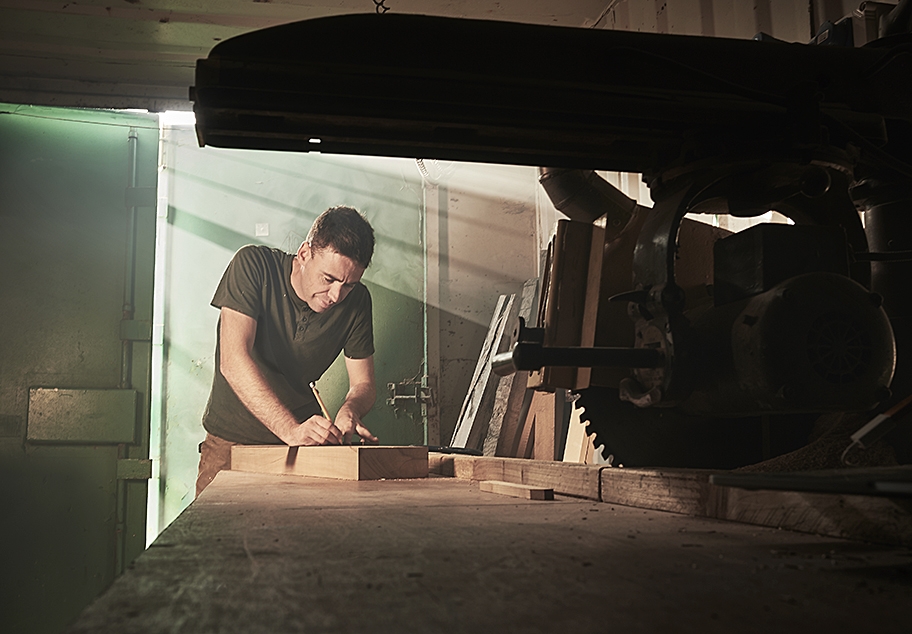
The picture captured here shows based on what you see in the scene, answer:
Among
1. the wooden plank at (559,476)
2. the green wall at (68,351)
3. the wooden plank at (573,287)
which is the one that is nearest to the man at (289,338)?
the green wall at (68,351)

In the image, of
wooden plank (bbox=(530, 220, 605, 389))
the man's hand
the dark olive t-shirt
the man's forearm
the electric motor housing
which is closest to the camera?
the electric motor housing

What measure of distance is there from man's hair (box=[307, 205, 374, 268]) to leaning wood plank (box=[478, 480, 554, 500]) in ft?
11.0

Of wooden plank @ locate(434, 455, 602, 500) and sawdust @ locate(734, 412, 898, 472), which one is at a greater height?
sawdust @ locate(734, 412, 898, 472)

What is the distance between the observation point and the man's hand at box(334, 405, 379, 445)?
3816mm

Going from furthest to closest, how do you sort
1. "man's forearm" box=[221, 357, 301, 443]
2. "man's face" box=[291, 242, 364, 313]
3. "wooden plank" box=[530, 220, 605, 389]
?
"man's face" box=[291, 242, 364, 313] < "man's forearm" box=[221, 357, 301, 443] < "wooden plank" box=[530, 220, 605, 389]

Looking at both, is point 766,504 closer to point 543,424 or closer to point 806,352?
point 806,352

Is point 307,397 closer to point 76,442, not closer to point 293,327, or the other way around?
point 293,327

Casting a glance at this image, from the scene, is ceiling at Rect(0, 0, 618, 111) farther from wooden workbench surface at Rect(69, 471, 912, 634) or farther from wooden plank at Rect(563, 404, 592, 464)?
wooden workbench surface at Rect(69, 471, 912, 634)

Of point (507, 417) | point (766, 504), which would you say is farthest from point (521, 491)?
point (507, 417)

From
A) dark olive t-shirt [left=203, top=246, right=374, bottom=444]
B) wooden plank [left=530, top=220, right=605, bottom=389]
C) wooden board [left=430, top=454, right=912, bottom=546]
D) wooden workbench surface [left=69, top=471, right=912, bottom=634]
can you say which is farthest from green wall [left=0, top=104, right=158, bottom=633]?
wooden workbench surface [left=69, top=471, right=912, bottom=634]

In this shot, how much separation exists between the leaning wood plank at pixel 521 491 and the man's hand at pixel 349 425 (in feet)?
7.74

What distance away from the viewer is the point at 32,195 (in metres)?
4.34

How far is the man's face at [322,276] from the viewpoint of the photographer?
447 centimetres

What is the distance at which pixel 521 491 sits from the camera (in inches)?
52.4
